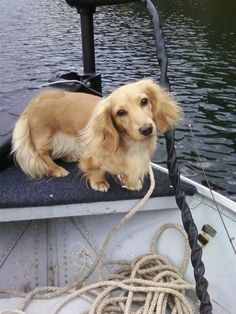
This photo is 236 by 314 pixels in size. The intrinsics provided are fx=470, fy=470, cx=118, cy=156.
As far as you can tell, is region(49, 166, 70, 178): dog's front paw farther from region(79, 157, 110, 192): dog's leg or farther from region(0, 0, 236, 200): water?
region(0, 0, 236, 200): water

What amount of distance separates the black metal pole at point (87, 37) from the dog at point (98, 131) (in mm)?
1423

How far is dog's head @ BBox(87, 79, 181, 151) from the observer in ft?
9.13

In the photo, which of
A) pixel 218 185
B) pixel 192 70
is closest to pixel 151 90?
pixel 218 185

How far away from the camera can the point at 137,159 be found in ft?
10.5

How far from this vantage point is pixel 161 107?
119 inches

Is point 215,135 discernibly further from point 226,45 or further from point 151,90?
point 226,45

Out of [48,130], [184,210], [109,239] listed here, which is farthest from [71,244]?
[184,210]

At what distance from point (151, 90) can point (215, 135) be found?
5.96 metres

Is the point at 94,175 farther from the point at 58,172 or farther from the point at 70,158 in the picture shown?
the point at 70,158

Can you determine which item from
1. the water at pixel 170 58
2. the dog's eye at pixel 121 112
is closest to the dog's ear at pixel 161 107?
the dog's eye at pixel 121 112

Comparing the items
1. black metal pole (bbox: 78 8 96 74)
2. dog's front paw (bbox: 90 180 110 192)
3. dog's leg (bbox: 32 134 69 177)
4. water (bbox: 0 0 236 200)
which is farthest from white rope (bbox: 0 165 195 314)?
water (bbox: 0 0 236 200)

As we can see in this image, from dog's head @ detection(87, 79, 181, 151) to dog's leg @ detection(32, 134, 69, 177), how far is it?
74 cm

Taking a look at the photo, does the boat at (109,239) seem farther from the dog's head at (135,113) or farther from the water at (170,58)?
the water at (170,58)

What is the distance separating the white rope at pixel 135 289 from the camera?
3.08 m
